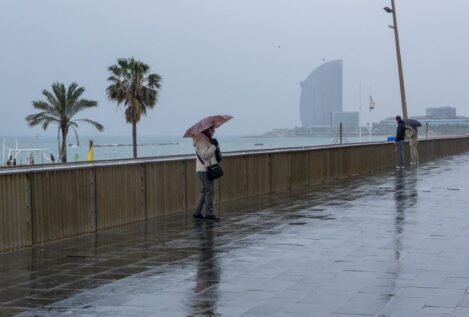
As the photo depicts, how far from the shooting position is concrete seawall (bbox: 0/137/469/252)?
1152cm

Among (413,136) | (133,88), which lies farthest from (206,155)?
(133,88)

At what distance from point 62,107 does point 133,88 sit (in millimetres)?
6820

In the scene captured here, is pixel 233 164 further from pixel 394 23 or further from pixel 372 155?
pixel 394 23

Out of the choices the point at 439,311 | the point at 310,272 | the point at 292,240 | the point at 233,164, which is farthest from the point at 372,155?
the point at 439,311

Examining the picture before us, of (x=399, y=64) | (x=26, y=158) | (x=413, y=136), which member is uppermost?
(x=399, y=64)

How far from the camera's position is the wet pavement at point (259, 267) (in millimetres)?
7582

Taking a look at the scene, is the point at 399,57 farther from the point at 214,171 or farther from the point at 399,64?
the point at 214,171

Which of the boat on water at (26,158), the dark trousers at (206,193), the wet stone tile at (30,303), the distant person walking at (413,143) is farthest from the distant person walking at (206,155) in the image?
the boat on water at (26,158)

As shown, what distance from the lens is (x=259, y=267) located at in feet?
31.6

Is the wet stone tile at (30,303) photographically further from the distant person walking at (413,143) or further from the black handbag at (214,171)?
the distant person walking at (413,143)

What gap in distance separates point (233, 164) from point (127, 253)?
7334 mm

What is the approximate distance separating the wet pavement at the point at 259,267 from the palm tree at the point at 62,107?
125 ft

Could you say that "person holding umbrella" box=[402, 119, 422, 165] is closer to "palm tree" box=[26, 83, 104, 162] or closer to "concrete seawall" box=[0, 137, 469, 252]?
"concrete seawall" box=[0, 137, 469, 252]

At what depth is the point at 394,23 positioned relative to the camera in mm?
43562
